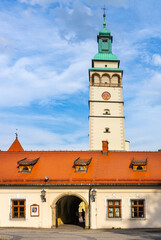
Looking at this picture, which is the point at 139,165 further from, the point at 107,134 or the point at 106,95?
the point at 106,95

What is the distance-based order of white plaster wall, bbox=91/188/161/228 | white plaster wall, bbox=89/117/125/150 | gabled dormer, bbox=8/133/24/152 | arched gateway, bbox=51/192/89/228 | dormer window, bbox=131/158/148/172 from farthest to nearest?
1. white plaster wall, bbox=89/117/125/150
2. gabled dormer, bbox=8/133/24/152
3. dormer window, bbox=131/158/148/172
4. arched gateway, bbox=51/192/89/228
5. white plaster wall, bbox=91/188/161/228

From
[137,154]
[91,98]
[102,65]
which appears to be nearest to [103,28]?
[102,65]

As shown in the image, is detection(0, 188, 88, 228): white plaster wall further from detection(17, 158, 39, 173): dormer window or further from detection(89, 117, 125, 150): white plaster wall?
detection(89, 117, 125, 150): white plaster wall

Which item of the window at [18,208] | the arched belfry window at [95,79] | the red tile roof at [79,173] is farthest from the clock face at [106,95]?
the window at [18,208]

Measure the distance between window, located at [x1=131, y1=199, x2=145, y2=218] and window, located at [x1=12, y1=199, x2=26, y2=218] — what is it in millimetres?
8542

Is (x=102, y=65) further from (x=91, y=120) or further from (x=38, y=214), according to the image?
(x=38, y=214)

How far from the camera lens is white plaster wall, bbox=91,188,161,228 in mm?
24438

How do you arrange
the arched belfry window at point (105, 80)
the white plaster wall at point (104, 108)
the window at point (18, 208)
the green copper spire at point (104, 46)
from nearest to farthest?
1. the window at point (18, 208)
2. the white plaster wall at point (104, 108)
3. the arched belfry window at point (105, 80)
4. the green copper spire at point (104, 46)

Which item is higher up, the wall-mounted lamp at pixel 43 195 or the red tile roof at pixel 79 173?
the red tile roof at pixel 79 173

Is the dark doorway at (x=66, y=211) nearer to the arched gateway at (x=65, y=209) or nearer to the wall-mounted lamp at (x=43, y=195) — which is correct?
the arched gateway at (x=65, y=209)

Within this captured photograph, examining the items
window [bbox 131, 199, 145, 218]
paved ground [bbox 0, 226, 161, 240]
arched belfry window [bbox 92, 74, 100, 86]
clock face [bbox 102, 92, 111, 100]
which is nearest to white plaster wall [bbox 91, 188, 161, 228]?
window [bbox 131, 199, 145, 218]

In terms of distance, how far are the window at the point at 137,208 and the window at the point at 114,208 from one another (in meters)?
1.08

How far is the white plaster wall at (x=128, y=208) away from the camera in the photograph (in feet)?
80.2

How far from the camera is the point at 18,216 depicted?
2497cm
